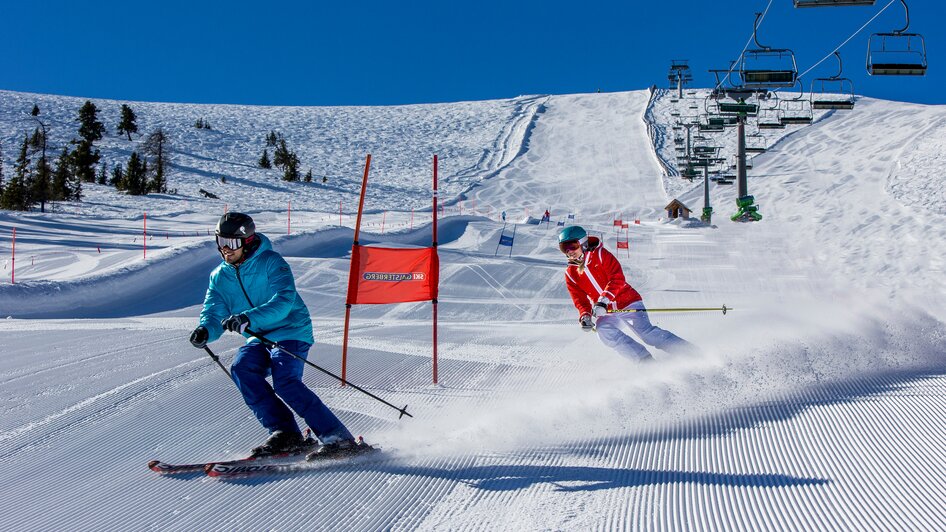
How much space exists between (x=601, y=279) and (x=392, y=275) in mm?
1878

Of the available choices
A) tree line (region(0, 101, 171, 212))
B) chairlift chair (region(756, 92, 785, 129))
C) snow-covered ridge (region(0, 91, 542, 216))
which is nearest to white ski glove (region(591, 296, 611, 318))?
chairlift chair (region(756, 92, 785, 129))

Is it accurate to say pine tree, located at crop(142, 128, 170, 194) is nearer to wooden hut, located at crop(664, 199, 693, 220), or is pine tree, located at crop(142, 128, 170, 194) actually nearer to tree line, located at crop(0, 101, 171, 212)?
tree line, located at crop(0, 101, 171, 212)

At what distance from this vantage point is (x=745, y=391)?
582 centimetres

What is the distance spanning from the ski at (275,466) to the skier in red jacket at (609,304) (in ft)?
9.20

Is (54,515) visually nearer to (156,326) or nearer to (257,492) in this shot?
(257,492)

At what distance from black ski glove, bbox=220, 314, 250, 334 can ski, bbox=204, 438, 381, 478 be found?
2.42ft

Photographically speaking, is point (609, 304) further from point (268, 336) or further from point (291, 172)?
point (291, 172)

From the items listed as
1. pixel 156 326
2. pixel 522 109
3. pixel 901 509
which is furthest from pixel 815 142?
pixel 901 509

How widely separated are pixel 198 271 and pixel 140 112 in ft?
227

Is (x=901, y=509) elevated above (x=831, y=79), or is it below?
below

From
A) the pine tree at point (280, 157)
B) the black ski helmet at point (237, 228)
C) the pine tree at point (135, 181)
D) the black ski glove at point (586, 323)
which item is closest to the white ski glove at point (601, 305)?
the black ski glove at point (586, 323)

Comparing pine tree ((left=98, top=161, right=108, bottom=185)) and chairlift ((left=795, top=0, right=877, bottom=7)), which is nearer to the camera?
chairlift ((left=795, top=0, right=877, bottom=7))

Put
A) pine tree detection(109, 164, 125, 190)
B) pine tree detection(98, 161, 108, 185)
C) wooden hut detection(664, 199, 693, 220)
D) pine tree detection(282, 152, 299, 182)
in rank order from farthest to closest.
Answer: pine tree detection(282, 152, 299, 182) < pine tree detection(98, 161, 108, 185) < pine tree detection(109, 164, 125, 190) < wooden hut detection(664, 199, 693, 220)

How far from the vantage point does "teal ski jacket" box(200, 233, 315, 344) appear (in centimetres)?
419
